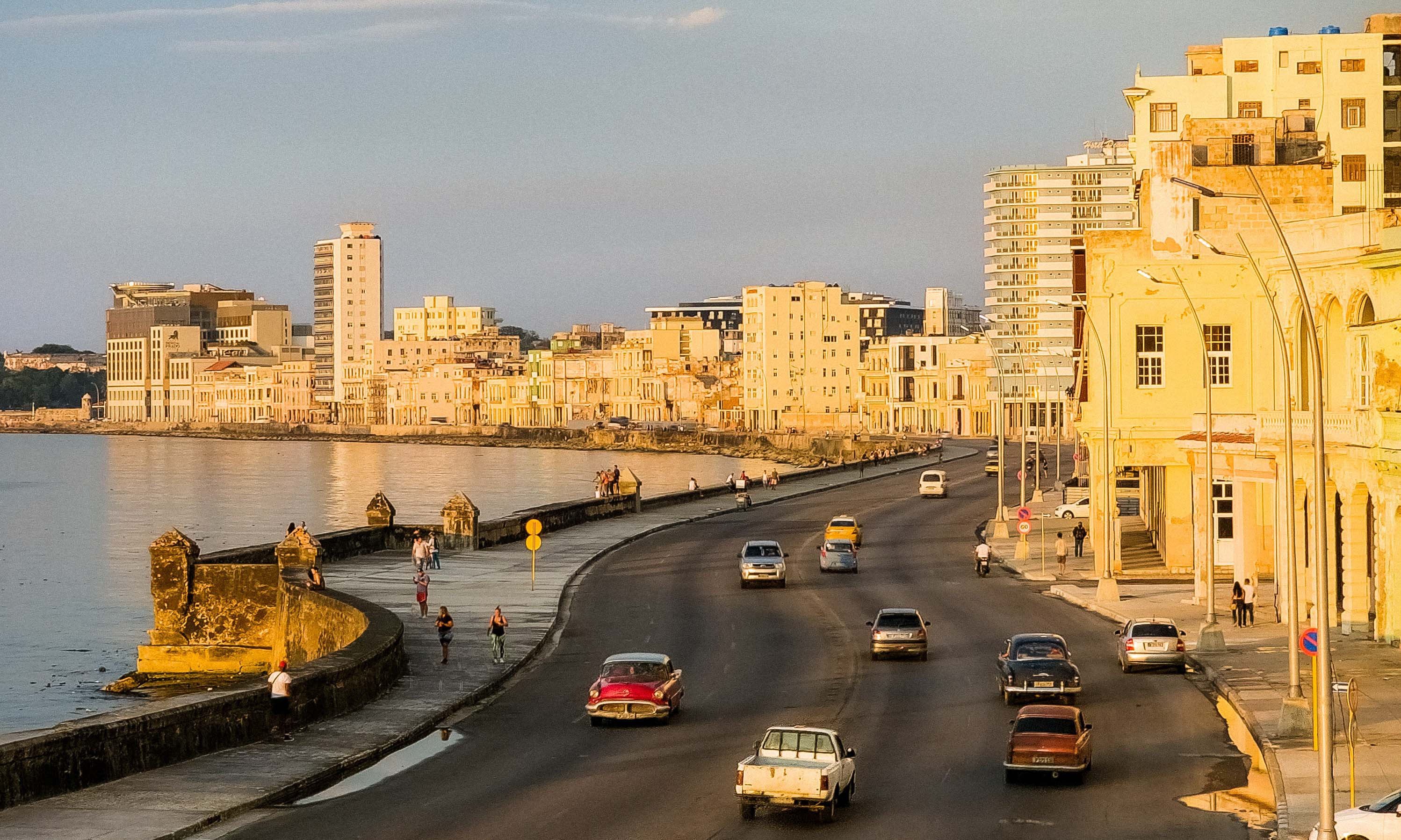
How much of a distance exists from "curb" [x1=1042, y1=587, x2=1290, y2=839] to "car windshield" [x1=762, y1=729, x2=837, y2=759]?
Answer: 6488 millimetres

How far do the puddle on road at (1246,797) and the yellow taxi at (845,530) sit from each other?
40.1 m

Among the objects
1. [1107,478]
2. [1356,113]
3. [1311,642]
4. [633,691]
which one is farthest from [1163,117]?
[633,691]

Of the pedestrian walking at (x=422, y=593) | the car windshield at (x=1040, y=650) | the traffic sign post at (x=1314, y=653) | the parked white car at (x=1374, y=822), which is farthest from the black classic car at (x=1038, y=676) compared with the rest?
the pedestrian walking at (x=422, y=593)

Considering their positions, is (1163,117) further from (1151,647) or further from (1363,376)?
Result: (1151,647)

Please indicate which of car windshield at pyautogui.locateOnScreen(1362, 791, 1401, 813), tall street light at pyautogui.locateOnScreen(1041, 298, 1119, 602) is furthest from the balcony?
car windshield at pyautogui.locateOnScreen(1362, 791, 1401, 813)

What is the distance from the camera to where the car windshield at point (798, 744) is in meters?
26.3

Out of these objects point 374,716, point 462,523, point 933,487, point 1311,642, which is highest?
point 933,487

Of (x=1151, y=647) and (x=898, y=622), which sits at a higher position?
(x=898, y=622)

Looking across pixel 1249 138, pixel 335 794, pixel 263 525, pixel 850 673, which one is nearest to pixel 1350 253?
pixel 850 673

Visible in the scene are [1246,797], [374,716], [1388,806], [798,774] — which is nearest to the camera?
[1388,806]

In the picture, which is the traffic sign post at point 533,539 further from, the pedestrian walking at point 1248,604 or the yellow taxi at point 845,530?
the pedestrian walking at point 1248,604

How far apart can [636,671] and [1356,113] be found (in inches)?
3046

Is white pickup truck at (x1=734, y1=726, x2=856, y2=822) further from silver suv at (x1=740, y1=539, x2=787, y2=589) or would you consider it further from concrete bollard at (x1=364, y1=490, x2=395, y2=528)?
concrete bollard at (x1=364, y1=490, x2=395, y2=528)

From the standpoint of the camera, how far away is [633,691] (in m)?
33.7
